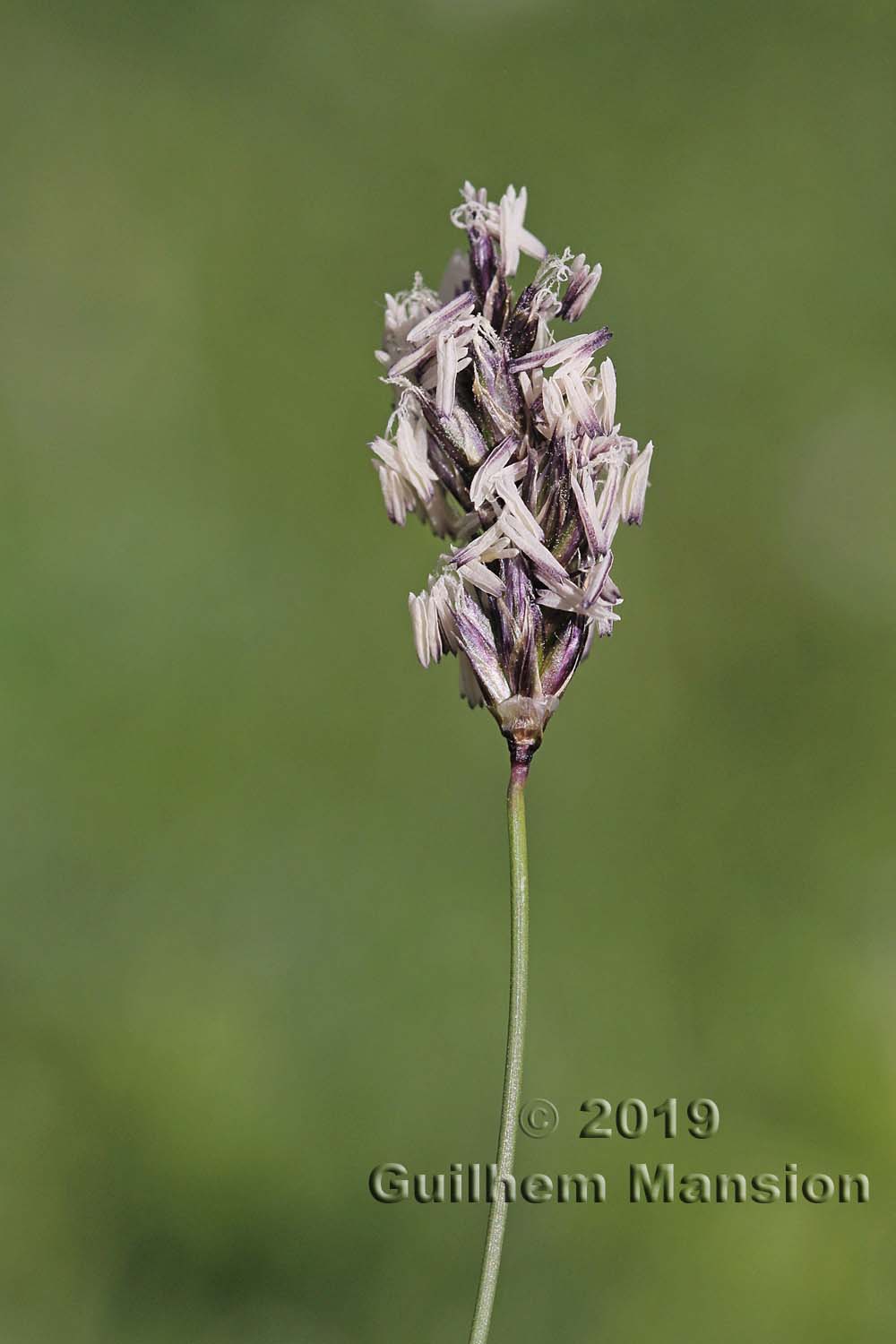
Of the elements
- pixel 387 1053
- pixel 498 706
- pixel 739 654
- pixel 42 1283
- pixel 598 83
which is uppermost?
pixel 598 83

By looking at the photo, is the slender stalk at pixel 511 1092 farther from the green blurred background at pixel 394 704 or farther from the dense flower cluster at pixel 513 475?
the green blurred background at pixel 394 704

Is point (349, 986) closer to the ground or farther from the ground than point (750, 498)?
closer to the ground

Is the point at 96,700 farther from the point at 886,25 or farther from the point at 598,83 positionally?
the point at 886,25

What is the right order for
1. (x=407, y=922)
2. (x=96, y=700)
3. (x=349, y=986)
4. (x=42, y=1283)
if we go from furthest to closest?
(x=96, y=700) < (x=407, y=922) < (x=349, y=986) < (x=42, y=1283)

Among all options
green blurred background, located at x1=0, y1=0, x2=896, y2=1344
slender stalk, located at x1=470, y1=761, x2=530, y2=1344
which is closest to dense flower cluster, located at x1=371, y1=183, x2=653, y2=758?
slender stalk, located at x1=470, y1=761, x2=530, y2=1344

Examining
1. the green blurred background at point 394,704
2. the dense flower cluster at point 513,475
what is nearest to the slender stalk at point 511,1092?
the dense flower cluster at point 513,475

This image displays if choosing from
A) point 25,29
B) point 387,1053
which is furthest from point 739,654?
point 25,29
